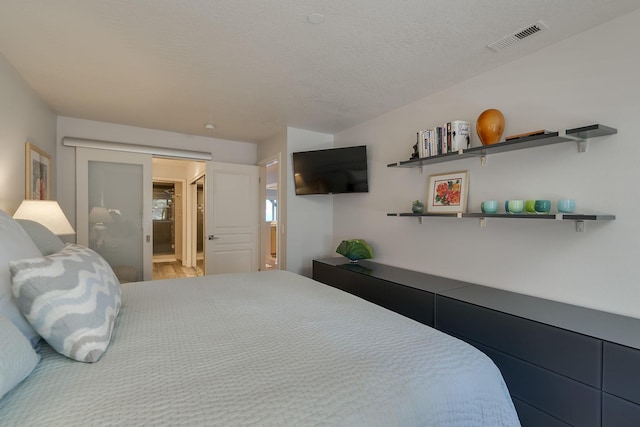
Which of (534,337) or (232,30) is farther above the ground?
(232,30)

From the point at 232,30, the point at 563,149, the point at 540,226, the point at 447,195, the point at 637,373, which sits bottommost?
the point at 637,373

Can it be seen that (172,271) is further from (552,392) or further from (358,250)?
(552,392)

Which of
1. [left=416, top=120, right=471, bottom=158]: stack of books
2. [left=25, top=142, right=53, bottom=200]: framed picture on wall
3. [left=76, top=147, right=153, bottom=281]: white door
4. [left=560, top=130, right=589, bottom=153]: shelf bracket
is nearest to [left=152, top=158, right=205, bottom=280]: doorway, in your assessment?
[left=76, top=147, right=153, bottom=281]: white door

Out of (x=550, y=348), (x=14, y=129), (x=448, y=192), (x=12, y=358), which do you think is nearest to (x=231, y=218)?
(x=14, y=129)

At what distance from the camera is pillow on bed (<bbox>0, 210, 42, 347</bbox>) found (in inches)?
37.3

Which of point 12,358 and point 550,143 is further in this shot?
point 550,143

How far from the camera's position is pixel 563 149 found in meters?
1.87

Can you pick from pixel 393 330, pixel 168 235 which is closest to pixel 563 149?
pixel 393 330

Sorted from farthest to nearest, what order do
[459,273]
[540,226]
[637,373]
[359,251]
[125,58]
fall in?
[359,251] < [459,273] < [125,58] < [540,226] < [637,373]

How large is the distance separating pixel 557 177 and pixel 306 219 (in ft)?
8.72

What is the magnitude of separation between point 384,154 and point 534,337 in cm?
220

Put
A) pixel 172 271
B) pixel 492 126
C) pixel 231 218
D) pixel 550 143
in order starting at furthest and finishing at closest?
pixel 172 271, pixel 231 218, pixel 492 126, pixel 550 143

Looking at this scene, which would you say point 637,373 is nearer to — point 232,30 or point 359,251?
point 359,251

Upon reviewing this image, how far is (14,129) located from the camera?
2.27 m
